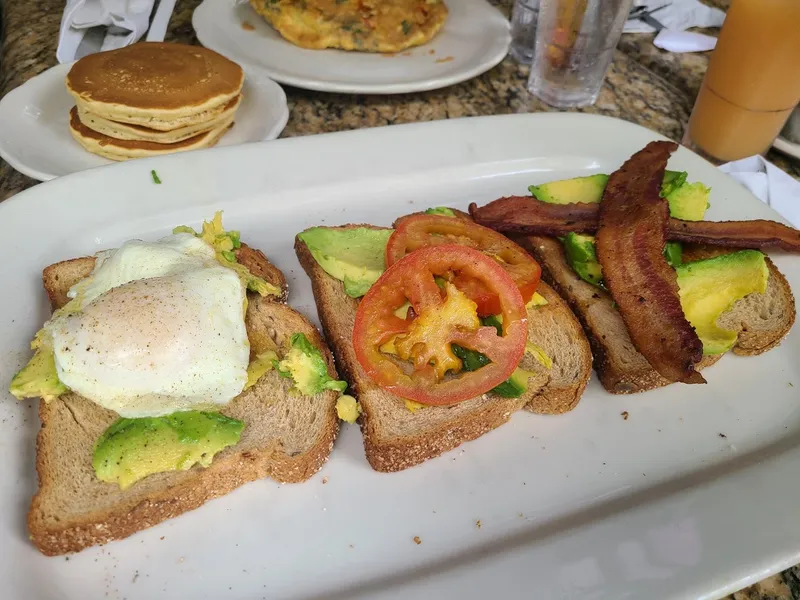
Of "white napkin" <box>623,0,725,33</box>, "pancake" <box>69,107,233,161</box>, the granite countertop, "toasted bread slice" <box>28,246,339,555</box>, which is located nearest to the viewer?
"toasted bread slice" <box>28,246,339,555</box>

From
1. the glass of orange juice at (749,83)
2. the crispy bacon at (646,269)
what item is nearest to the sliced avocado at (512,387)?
the crispy bacon at (646,269)

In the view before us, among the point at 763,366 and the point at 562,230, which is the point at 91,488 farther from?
the point at 763,366

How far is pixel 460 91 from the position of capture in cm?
425

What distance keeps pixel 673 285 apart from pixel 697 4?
3673mm

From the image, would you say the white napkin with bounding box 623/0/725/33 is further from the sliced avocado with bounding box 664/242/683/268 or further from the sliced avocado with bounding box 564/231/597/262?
the sliced avocado with bounding box 564/231/597/262

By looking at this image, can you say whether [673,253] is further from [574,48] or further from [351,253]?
[574,48]

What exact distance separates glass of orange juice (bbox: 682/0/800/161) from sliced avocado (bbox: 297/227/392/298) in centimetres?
224

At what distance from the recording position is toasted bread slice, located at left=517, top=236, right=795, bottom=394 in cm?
244

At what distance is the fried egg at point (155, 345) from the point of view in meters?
1.99

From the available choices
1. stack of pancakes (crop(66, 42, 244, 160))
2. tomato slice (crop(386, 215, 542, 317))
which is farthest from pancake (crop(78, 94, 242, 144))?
tomato slice (crop(386, 215, 542, 317))

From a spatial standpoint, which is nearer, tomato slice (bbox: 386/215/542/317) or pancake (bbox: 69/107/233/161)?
tomato slice (bbox: 386/215/542/317)

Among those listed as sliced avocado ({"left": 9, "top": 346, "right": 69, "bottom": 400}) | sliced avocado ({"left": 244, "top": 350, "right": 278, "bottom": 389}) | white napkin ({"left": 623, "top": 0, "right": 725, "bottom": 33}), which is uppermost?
white napkin ({"left": 623, "top": 0, "right": 725, "bottom": 33})

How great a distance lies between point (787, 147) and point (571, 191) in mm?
1840

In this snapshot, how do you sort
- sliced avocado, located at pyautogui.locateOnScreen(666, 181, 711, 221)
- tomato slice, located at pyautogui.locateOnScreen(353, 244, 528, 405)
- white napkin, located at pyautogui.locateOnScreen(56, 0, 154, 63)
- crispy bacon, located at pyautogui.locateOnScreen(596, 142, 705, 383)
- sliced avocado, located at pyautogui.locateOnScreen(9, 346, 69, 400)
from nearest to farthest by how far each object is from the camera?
sliced avocado, located at pyautogui.locateOnScreen(9, 346, 69, 400) < tomato slice, located at pyautogui.locateOnScreen(353, 244, 528, 405) < crispy bacon, located at pyautogui.locateOnScreen(596, 142, 705, 383) < sliced avocado, located at pyautogui.locateOnScreen(666, 181, 711, 221) < white napkin, located at pyautogui.locateOnScreen(56, 0, 154, 63)
